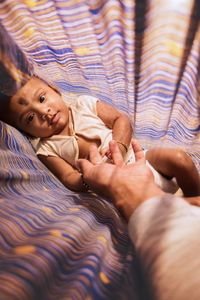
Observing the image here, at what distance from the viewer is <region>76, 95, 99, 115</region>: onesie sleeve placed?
A: 0.91 metres

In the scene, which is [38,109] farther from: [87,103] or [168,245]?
[168,245]

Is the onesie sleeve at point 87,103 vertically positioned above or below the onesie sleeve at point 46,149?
above

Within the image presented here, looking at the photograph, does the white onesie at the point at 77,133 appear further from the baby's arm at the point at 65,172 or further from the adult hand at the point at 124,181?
the adult hand at the point at 124,181

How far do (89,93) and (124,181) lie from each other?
1.30ft

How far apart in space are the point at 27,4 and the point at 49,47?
0.14 m

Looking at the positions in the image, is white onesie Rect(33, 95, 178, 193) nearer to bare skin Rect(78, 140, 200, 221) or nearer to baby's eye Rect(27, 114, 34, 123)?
baby's eye Rect(27, 114, 34, 123)

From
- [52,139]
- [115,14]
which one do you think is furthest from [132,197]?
[52,139]

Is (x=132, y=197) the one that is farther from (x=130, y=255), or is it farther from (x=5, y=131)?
(x=5, y=131)

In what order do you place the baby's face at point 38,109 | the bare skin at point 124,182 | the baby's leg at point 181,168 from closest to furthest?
the bare skin at point 124,182 < the baby's leg at point 181,168 < the baby's face at point 38,109

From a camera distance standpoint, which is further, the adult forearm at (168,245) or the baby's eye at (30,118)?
the baby's eye at (30,118)

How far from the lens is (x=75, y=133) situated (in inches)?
38.5

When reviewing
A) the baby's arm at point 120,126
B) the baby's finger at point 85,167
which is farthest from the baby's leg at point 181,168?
the baby's finger at point 85,167

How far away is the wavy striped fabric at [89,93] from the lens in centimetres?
39

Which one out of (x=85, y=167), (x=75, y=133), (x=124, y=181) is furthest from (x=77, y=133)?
(x=124, y=181)
